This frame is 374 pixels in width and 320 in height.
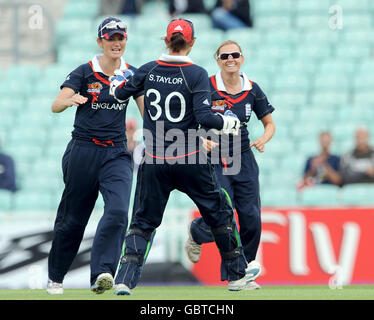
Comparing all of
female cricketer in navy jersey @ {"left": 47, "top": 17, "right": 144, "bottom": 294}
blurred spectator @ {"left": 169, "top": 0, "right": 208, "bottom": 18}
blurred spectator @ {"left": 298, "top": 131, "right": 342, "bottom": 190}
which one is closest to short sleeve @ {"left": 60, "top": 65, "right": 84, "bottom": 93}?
female cricketer in navy jersey @ {"left": 47, "top": 17, "right": 144, "bottom": 294}

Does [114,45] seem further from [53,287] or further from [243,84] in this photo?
[53,287]

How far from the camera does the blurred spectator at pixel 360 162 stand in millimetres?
11328

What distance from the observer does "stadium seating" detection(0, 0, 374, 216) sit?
11.9 metres

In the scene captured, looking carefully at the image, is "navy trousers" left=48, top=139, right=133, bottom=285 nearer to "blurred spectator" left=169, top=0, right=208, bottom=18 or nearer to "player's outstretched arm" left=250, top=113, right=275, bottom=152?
"player's outstretched arm" left=250, top=113, right=275, bottom=152

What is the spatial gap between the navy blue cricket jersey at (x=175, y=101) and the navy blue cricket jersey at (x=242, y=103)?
1068 mm

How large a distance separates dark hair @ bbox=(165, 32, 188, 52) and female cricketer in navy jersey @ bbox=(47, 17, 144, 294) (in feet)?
1.80

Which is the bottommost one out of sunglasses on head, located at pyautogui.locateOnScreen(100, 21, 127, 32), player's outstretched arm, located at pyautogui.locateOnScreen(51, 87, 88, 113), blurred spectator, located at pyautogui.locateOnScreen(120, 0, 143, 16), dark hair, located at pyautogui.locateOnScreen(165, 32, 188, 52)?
player's outstretched arm, located at pyautogui.locateOnScreen(51, 87, 88, 113)

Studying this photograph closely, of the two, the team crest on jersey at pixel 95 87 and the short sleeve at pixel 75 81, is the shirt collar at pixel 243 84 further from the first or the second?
the short sleeve at pixel 75 81

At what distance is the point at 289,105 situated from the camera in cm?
1344

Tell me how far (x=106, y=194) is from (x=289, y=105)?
6.50 meters

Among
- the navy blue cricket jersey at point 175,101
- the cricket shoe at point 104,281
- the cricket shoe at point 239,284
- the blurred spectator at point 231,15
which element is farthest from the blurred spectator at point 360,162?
the cricket shoe at point 104,281
